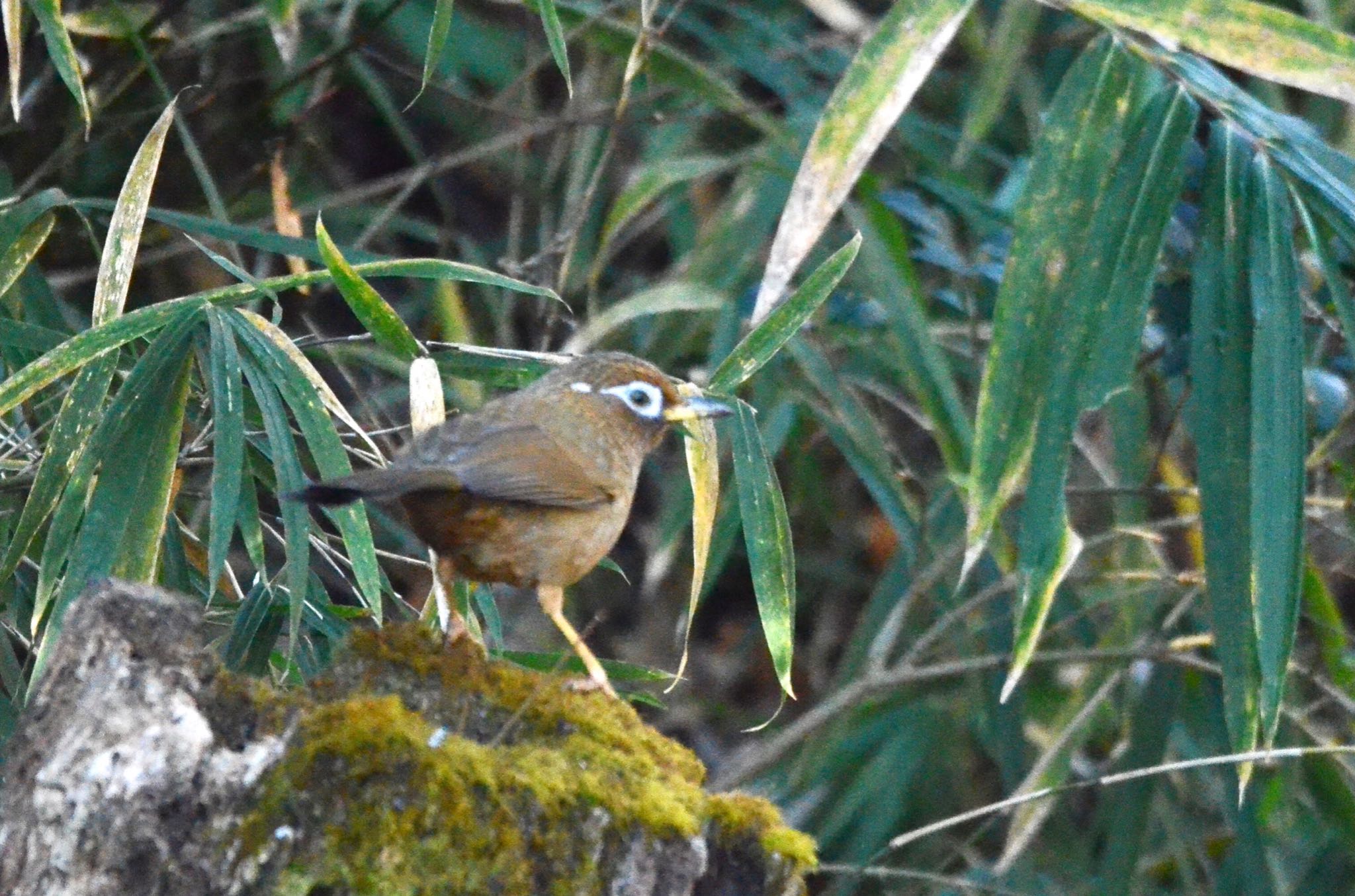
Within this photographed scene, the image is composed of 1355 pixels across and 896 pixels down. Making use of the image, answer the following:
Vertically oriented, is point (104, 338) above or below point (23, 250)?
above

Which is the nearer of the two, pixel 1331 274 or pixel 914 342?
pixel 1331 274

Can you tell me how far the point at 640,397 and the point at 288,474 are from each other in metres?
0.88

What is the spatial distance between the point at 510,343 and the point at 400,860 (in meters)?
4.65

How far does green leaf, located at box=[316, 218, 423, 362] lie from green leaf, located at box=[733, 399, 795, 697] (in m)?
0.73

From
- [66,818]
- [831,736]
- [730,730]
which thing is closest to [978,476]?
[66,818]

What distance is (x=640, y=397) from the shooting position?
12.7ft

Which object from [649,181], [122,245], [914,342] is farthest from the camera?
[649,181]

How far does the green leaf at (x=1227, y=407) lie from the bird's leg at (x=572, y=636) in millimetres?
1403

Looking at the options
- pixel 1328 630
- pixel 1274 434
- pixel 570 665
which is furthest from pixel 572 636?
pixel 1328 630

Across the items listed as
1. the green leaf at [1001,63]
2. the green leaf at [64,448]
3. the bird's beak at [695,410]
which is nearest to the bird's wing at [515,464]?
the bird's beak at [695,410]

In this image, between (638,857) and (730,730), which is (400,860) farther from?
(730,730)

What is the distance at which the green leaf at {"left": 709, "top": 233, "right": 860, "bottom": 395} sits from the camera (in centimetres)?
378

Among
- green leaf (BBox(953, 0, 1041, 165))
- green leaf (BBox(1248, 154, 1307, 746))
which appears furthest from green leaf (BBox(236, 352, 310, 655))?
green leaf (BBox(953, 0, 1041, 165))

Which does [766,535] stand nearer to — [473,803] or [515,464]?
[515,464]
